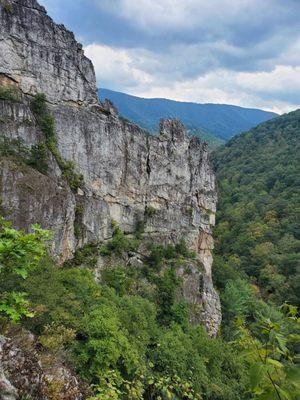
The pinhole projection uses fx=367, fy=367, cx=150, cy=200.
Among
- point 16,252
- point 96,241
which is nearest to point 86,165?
point 96,241

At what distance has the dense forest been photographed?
3681 millimetres

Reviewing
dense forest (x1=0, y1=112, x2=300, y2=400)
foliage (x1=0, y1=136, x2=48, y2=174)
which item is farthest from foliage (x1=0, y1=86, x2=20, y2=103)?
dense forest (x1=0, y1=112, x2=300, y2=400)

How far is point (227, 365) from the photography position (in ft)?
71.8

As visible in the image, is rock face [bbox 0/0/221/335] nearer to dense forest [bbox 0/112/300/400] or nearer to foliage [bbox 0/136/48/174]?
foliage [bbox 0/136/48/174]

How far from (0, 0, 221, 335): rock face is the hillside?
11928 mm

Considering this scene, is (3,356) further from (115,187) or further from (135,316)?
(115,187)

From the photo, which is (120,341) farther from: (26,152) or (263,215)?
(263,215)

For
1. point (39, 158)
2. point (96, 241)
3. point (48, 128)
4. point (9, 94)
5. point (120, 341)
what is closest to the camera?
point (120, 341)

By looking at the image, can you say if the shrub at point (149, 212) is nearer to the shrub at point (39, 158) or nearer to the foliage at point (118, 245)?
the foliage at point (118, 245)

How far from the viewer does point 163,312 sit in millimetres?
27625

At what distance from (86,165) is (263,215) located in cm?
4486

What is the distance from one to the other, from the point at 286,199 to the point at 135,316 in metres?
56.3

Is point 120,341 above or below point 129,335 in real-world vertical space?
above

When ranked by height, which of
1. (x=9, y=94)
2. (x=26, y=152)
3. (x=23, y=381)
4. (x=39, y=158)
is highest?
(x=9, y=94)
